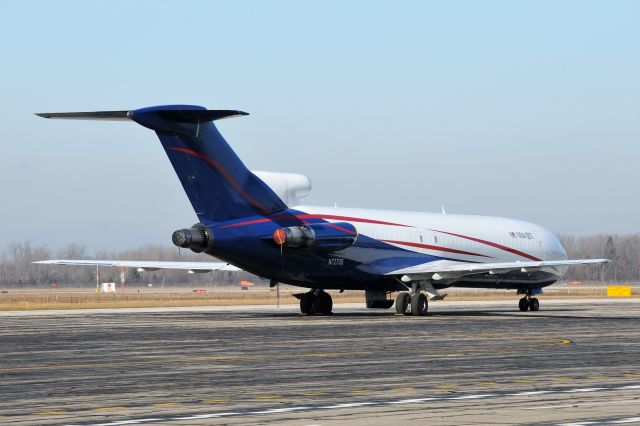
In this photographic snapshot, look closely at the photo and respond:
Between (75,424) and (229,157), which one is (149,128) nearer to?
(229,157)

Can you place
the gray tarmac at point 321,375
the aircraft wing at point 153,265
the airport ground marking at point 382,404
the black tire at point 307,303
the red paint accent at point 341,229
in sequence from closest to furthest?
the airport ground marking at point 382,404 → the gray tarmac at point 321,375 → the red paint accent at point 341,229 → the black tire at point 307,303 → the aircraft wing at point 153,265

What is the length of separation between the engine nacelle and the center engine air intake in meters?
2.60

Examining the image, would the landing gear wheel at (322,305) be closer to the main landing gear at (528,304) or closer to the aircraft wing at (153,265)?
the aircraft wing at (153,265)

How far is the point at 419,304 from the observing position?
4600 centimetres

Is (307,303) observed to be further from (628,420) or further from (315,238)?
(628,420)

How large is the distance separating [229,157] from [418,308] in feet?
35.5

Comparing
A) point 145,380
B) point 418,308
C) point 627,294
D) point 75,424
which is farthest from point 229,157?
point 627,294

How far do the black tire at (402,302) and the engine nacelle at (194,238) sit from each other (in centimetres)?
1005

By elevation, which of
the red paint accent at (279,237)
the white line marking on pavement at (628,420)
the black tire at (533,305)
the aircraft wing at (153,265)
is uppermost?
the red paint accent at (279,237)

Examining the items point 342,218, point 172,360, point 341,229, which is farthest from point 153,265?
point 172,360

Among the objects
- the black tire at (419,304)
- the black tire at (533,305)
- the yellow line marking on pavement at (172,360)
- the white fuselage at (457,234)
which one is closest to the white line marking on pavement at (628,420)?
the yellow line marking on pavement at (172,360)

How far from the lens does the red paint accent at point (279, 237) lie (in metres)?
40.7

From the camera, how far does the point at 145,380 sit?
63.5 ft

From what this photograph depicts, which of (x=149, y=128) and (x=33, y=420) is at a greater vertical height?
(x=149, y=128)
